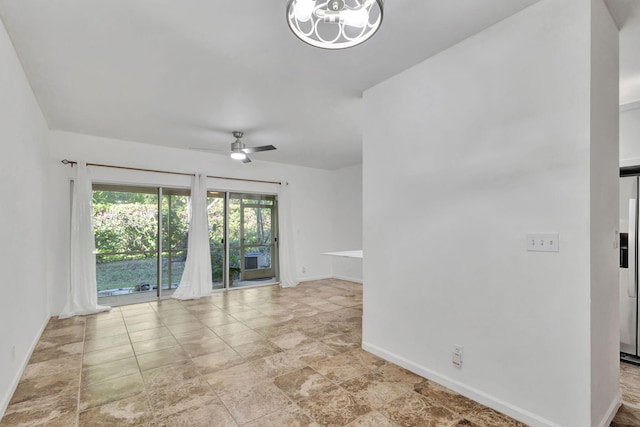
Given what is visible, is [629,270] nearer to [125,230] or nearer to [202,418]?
[202,418]

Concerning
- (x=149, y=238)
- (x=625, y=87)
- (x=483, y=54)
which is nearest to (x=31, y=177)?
(x=149, y=238)

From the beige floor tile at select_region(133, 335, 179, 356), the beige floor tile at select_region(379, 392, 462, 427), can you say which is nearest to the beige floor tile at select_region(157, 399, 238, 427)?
the beige floor tile at select_region(379, 392, 462, 427)

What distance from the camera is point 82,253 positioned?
15.1ft

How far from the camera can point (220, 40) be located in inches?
93.7

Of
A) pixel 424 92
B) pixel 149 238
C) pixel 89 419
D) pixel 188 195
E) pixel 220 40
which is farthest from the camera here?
pixel 188 195

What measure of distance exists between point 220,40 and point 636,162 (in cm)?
408

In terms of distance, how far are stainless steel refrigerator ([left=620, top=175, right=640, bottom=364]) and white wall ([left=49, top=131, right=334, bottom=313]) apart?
5319 mm

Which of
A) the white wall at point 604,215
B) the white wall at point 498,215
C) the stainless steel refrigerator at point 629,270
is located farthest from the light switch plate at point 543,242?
the stainless steel refrigerator at point 629,270

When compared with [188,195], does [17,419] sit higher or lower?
lower

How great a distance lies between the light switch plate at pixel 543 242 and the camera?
1.88 meters

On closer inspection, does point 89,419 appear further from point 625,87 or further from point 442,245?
point 625,87

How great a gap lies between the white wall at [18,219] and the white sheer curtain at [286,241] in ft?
12.6

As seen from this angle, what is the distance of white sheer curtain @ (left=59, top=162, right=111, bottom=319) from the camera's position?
455cm

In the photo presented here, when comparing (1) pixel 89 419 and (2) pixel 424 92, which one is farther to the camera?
(2) pixel 424 92
